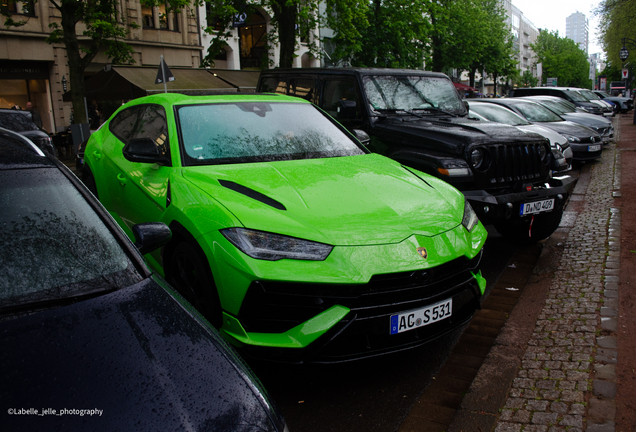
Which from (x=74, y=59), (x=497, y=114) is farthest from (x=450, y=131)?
(x=74, y=59)

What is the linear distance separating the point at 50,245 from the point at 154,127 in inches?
99.1

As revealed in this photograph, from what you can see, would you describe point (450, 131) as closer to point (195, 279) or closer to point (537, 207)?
point (537, 207)

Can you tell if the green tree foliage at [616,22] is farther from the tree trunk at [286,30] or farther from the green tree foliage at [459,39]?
the tree trunk at [286,30]

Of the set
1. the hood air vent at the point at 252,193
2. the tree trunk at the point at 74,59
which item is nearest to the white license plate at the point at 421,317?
the hood air vent at the point at 252,193

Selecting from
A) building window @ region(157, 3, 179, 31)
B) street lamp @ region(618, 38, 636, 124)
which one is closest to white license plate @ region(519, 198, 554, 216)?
building window @ region(157, 3, 179, 31)

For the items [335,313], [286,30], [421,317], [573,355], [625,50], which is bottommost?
[573,355]

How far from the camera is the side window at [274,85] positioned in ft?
26.1

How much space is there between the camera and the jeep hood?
307 centimetres

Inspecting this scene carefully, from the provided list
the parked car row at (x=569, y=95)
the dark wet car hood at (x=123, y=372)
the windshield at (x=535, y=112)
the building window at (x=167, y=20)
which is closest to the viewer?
the dark wet car hood at (x=123, y=372)

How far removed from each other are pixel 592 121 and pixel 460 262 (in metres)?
14.8

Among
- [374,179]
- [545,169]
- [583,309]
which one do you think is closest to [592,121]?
[545,169]

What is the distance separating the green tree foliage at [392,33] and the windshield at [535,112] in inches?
558

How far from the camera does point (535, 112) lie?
44.8 ft

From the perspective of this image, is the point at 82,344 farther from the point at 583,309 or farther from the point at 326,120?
the point at 583,309
